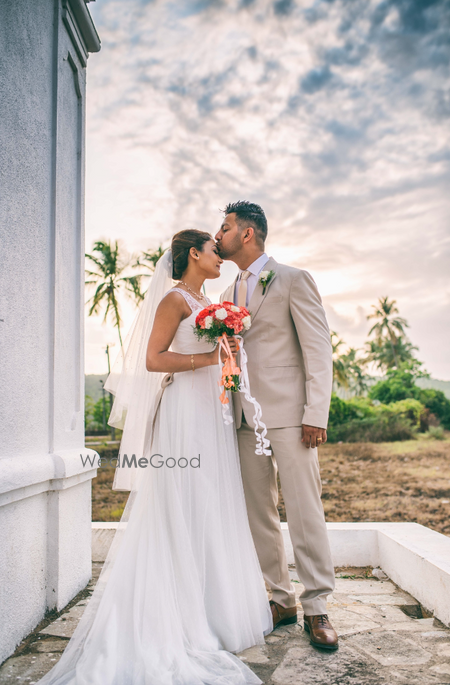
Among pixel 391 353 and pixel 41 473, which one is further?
pixel 391 353

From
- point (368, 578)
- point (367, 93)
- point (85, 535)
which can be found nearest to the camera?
point (85, 535)

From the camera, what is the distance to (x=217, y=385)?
3.19 metres

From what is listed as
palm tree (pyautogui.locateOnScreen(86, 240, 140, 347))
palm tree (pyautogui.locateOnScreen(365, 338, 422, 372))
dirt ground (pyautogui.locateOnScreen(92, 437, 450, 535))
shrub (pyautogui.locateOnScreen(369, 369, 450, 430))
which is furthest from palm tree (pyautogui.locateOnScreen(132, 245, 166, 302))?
palm tree (pyautogui.locateOnScreen(365, 338, 422, 372))

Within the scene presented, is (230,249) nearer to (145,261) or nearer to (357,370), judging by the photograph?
(145,261)

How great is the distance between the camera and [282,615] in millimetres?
3113

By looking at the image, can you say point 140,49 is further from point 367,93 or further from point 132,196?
point 367,93

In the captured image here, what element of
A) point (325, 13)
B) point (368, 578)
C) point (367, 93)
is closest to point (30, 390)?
point (368, 578)

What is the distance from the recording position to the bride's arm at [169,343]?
301 centimetres

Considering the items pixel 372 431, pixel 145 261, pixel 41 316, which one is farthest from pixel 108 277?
pixel 41 316

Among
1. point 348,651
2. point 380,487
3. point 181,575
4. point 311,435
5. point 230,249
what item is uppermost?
point 230,249

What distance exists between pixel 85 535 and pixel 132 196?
578 cm

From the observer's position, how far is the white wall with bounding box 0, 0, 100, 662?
9.16 ft

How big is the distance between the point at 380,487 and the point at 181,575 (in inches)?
373

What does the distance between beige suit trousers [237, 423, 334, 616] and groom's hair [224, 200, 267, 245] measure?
4.68 ft
